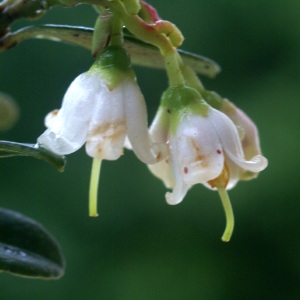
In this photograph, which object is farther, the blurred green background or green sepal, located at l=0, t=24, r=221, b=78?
the blurred green background

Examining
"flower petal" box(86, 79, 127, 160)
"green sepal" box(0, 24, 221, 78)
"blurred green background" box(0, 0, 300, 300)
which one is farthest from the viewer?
"blurred green background" box(0, 0, 300, 300)

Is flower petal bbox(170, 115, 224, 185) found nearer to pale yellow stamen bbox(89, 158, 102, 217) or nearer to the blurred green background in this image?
pale yellow stamen bbox(89, 158, 102, 217)

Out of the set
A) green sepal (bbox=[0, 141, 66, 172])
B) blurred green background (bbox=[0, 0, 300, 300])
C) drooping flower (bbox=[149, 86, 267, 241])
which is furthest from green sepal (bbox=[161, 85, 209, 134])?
blurred green background (bbox=[0, 0, 300, 300])

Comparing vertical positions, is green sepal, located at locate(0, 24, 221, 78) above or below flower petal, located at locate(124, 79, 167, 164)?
above

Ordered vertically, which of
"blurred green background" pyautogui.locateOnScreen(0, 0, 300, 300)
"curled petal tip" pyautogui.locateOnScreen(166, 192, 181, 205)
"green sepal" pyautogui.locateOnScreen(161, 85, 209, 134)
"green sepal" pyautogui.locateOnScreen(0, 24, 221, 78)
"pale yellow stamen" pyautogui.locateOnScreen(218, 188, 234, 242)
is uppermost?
"blurred green background" pyautogui.locateOnScreen(0, 0, 300, 300)

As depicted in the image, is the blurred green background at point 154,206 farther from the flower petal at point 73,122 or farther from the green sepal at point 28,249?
the flower petal at point 73,122

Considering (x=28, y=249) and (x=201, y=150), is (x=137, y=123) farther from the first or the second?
(x=28, y=249)

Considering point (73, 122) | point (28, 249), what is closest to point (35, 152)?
point (73, 122)

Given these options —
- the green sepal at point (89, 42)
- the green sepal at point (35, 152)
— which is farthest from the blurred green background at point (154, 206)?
the green sepal at point (35, 152)
